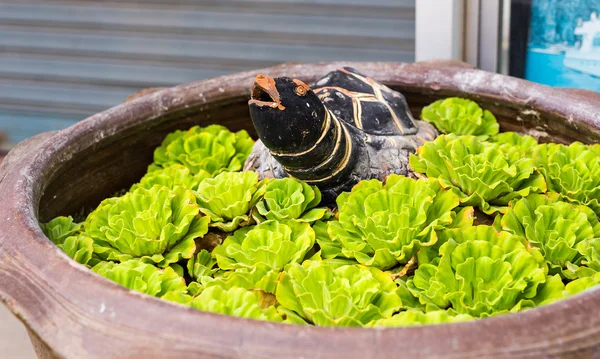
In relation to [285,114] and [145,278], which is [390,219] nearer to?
[285,114]

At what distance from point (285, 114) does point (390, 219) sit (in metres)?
0.22

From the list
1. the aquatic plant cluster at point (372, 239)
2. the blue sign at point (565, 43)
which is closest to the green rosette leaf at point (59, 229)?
the aquatic plant cluster at point (372, 239)

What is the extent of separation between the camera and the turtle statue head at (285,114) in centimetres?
101

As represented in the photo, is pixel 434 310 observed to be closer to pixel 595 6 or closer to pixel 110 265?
pixel 110 265

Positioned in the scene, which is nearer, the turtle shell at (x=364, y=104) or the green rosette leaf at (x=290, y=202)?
the green rosette leaf at (x=290, y=202)

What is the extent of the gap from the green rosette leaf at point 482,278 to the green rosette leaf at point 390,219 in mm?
49

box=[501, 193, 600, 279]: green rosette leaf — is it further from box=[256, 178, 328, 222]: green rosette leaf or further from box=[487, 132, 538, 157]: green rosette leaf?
box=[256, 178, 328, 222]: green rosette leaf

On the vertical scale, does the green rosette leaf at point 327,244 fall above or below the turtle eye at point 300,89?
below

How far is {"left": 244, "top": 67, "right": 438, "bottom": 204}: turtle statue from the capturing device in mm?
1025

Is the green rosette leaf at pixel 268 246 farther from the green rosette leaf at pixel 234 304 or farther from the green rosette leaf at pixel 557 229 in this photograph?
the green rosette leaf at pixel 557 229

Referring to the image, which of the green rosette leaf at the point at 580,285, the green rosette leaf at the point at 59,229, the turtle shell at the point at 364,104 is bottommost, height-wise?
the green rosette leaf at the point at 580,285

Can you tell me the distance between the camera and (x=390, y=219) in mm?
1019

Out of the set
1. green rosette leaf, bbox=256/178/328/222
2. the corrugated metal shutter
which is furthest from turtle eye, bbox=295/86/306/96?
the corrugated metal shutter

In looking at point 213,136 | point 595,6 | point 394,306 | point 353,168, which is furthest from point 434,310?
point 595,6
